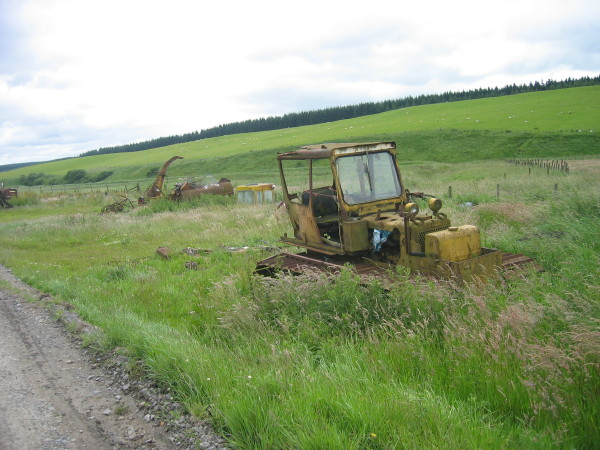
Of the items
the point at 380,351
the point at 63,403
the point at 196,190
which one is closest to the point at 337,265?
the point at 380,351

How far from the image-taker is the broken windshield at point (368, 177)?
7320mm

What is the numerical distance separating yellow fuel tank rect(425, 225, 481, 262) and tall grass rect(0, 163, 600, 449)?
0.44 m

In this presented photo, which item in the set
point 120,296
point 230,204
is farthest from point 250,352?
point 230,204

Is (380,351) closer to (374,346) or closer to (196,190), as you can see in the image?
(374,346)

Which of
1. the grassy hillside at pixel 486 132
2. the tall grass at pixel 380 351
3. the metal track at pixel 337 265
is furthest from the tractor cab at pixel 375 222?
the grassy hillside at pixel 486 132

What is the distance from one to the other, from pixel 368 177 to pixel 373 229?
2.86 ft

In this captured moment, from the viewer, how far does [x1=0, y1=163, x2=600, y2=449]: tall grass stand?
3.48 meters

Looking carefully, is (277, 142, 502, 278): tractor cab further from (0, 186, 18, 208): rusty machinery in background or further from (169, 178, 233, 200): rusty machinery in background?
(0, 186, 18, 208): rusty machinery in background

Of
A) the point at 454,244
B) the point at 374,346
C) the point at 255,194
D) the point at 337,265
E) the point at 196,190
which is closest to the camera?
the point at 374,346

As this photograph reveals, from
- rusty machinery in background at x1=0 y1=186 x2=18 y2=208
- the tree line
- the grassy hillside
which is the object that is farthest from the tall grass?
the tree line

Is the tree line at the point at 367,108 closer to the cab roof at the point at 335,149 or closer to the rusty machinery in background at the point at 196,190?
the rusty machinery in background at the point at 196,190

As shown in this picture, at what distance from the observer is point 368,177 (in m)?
7.50

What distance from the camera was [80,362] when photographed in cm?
604

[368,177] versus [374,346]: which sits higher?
[368,177]
